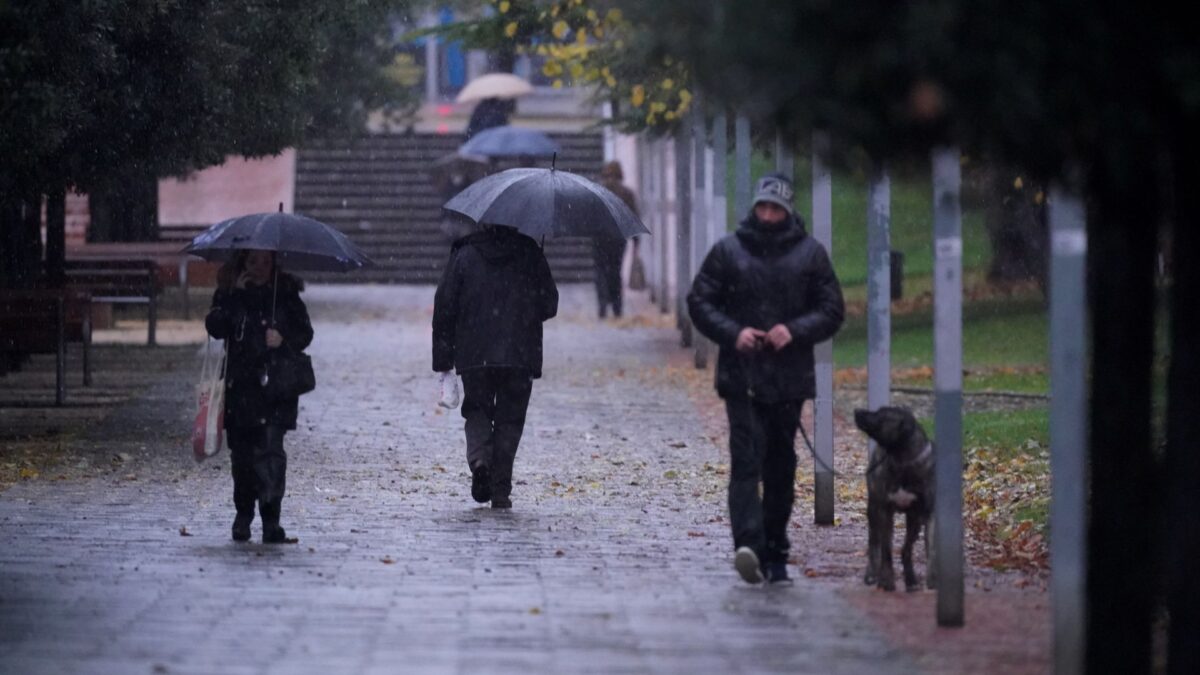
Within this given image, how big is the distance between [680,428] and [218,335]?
6759 millimetres

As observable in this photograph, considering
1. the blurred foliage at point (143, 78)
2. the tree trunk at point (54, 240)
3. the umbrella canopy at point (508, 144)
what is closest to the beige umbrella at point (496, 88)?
the umbrella canopy at point (508, 144)

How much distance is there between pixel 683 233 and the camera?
2522 centimetres

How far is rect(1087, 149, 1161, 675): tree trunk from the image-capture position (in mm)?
6645

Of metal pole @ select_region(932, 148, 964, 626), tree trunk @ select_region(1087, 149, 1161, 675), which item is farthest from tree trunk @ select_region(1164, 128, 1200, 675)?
metal pole @ select_region(932, 148, 964, 626)

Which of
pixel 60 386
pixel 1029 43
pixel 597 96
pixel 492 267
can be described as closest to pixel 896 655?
pixel 1029 43

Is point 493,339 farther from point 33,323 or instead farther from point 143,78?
point 33,323

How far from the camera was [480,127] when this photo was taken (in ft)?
127

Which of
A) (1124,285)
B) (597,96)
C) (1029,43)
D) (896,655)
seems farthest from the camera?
(597,96)

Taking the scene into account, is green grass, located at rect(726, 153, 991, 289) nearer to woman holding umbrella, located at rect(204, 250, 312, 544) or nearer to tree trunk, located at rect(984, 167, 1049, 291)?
tree trunk, located at rect(984, 167, 1049, 291)

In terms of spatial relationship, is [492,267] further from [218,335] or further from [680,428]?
[680,428]

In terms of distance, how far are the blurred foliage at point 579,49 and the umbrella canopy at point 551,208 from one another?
505cm

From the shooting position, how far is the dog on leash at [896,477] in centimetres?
912

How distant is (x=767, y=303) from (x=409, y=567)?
2.11 m

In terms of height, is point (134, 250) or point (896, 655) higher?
point (134, 250)
